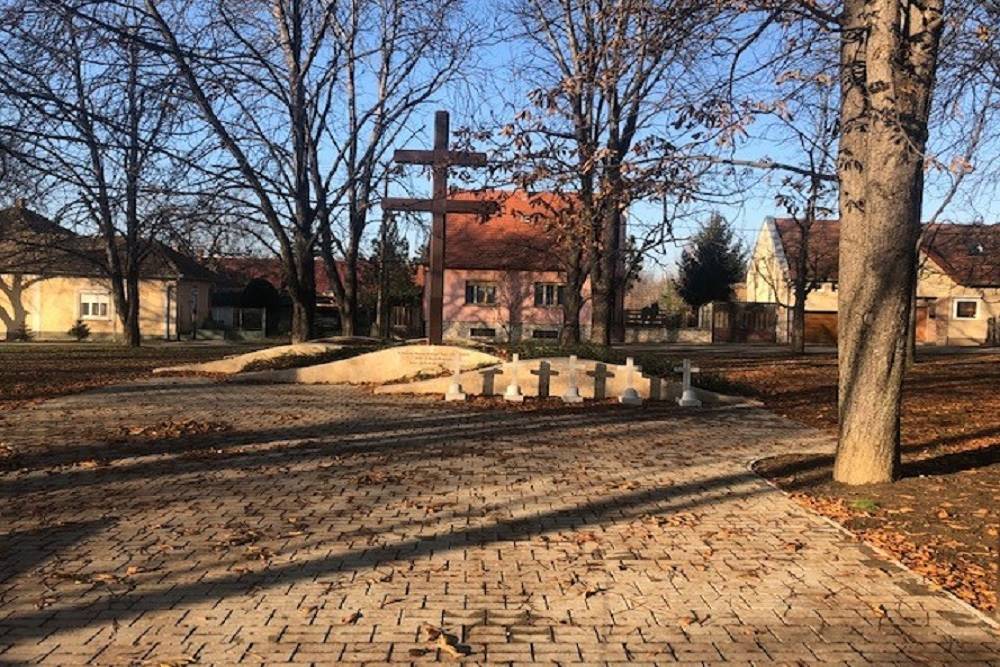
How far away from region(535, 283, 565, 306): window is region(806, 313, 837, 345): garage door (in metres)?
13.7

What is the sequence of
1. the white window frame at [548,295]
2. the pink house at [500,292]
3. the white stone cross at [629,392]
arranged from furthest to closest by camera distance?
the white window frame at [548,295]
the pink house at [500,292]
the white stone cross at [629,392]

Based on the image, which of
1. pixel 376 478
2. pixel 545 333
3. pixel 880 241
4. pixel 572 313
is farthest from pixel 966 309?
pixel 376 478

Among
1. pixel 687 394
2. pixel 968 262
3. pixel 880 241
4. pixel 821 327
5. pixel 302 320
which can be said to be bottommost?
pixel 687 394

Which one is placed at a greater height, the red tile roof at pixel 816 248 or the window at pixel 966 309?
the red tile roof at pixel 816 248

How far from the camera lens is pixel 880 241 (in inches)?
305

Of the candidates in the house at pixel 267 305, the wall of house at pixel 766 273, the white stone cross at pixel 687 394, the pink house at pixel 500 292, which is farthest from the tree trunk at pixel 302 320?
the wall of house at pixel 766 273

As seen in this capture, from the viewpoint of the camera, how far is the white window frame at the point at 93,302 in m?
44.6

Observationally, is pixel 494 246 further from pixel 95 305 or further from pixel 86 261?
pixel 95 305

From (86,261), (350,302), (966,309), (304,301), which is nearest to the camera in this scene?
(304,301)

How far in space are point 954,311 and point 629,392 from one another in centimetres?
4063

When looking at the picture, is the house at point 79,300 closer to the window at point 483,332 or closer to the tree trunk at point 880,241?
the window at point 483,332

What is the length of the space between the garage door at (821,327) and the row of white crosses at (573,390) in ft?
116

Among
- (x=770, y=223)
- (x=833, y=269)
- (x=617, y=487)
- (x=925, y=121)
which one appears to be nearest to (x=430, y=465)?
(x=617, y=487)

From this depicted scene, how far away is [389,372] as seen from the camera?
18594mm
